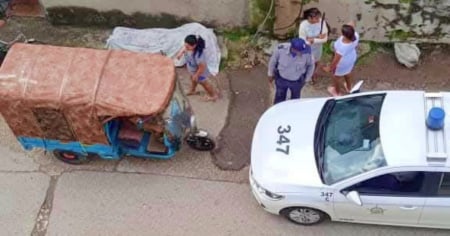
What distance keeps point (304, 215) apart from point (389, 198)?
1177 millimetres

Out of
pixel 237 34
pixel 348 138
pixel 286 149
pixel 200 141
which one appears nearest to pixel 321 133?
pixel 348 138

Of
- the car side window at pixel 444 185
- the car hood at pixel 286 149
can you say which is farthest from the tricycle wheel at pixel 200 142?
the car side window at pixel 444 185

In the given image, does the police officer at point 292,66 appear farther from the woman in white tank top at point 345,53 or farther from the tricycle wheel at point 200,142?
the tricycle wheel at point 200,142

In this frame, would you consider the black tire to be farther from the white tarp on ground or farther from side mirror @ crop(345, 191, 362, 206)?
the white tarp on ground

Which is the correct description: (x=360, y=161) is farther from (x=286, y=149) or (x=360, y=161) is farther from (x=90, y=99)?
(x=90, y=99)

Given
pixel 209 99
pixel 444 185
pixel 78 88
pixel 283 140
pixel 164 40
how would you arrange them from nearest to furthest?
1. pixel 444 185
2. pixel 78 88
3. pixel 283 140
4. pixel 209 99
5. pixel 164 40

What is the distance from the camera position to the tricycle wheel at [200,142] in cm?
948

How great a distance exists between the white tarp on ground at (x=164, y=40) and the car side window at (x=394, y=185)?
3.67 m

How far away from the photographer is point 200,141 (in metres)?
9.52

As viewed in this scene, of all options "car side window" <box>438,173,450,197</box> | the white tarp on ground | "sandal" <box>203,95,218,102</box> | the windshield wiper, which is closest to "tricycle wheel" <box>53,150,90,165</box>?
"sandal" <box>203,95,218,102</box>

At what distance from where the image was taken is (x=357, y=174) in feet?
25.9

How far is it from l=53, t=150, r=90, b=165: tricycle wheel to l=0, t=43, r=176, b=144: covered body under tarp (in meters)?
0.68

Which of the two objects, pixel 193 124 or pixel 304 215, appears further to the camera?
pixel 193 124

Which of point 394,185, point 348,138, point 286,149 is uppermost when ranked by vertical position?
point 348,138
